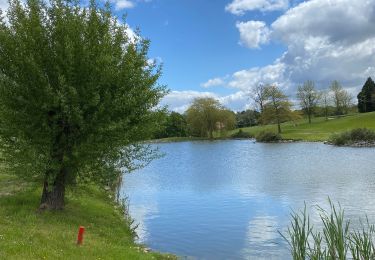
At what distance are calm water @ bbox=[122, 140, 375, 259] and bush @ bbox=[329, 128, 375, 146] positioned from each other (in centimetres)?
3155

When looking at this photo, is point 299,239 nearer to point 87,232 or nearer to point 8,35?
point 87,232

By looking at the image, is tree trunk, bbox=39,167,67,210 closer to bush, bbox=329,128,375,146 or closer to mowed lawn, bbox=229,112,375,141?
bush, bbox=329,128,375,146

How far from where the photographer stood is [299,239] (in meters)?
11.0

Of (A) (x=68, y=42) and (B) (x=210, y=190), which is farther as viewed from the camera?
(B) (x=210, y=190)

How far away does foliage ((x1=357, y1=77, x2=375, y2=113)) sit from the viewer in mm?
138625

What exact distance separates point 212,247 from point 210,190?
16.5 metres

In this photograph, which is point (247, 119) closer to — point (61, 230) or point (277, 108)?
point (277, 108)

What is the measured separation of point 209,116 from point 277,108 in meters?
22.5

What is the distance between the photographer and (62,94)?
1653cm

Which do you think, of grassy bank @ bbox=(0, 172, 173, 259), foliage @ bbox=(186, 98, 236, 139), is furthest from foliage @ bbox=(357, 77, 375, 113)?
grassy bank @ bbox=(0, 172, 173, 259)

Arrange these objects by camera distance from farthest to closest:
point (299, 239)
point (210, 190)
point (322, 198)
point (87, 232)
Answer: point (210, 190) → point (322, 198) → point (87, 232) → point (299, 239)

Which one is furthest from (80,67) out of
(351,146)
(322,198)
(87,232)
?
(351,146)

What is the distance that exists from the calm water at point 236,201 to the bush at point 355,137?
3155 centimetres

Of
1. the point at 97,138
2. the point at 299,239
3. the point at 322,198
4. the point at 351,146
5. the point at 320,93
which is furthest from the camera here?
the point at 320,93
